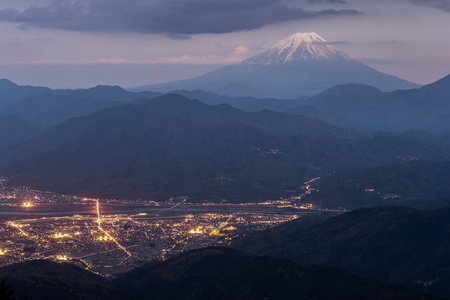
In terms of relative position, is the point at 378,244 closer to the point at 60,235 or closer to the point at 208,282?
the point at 208,282

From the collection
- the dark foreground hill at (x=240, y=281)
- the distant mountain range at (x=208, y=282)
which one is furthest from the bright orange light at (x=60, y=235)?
the dark foreground hill at (x=240, y=281)

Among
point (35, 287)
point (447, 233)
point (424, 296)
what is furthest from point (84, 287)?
point (447, 233)

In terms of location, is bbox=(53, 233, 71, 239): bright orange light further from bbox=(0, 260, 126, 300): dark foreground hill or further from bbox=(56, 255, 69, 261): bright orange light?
bbox=(0, 260, 126, 300): dark foreground hill

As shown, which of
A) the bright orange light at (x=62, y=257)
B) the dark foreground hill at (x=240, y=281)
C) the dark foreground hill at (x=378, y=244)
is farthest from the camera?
the bright orange light at (x=62, y=257)

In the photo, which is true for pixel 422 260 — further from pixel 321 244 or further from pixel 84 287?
pixel 84 287

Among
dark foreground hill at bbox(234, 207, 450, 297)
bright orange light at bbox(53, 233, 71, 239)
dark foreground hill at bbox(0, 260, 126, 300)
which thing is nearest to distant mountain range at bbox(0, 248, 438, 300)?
dark foreground hill at bbox(0, 260, 126, 300)

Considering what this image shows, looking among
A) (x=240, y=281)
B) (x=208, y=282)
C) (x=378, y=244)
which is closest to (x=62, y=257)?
(x=208, y=282)

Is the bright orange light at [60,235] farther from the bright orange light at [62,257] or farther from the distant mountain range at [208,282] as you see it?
the distant mountain range at [208,282]

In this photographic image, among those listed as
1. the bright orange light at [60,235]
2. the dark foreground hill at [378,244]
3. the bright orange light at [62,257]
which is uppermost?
the dark foreground hill at [378,244]
